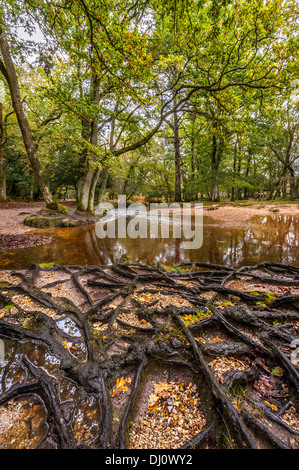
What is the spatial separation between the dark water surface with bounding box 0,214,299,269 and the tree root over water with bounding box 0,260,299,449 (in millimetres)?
2314

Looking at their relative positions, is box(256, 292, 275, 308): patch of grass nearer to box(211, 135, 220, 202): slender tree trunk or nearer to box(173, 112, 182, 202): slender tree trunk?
box(211, 135, 220, 202): slender tree trunk

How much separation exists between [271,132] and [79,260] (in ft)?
77.6

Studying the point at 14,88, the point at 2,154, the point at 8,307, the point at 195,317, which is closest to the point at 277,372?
the point at 195,317

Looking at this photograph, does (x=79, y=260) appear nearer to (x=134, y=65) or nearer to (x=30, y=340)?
(x=30, y=340)

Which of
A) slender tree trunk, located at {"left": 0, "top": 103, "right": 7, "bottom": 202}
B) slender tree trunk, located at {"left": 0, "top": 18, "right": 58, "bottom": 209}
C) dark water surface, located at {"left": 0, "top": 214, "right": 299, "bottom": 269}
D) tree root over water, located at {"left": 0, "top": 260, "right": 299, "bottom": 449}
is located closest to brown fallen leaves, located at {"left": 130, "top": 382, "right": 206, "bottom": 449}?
tree root over water, located at {"left": 0, "top": 260, "right": 299, "bottom": 449}

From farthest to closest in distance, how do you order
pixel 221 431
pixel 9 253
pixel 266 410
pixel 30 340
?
pixel 9 253 < pixel 30 340 < pixel 266 410 < pixel 221 431

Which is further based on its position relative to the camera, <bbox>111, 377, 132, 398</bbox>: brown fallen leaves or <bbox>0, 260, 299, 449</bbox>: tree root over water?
<bbox>111, 377, 132, 398</bbox>: brown fallen leaves

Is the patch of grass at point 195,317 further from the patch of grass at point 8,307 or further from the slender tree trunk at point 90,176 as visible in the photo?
the slender tree trunk at point 90,176

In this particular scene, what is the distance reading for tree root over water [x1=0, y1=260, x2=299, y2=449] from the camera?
4.33 feet

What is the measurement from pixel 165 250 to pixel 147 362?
501 cm

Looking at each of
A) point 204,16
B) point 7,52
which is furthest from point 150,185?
point 204,16

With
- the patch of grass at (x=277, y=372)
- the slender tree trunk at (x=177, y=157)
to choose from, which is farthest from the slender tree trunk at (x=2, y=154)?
the patch of grass at (x=277, y=372)

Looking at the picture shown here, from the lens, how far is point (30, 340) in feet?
6.98

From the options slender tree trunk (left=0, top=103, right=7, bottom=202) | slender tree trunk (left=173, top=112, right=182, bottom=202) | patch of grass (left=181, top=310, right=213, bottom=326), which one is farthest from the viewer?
slender tree trunk (left=173, top=112, right=182, bottom=202)
